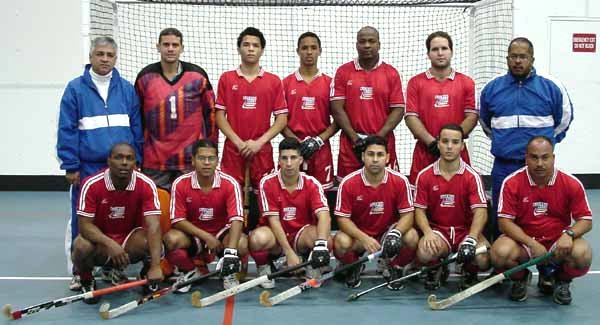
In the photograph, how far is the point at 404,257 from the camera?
4242mm

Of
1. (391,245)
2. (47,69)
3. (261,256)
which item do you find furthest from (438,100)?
(47,69)

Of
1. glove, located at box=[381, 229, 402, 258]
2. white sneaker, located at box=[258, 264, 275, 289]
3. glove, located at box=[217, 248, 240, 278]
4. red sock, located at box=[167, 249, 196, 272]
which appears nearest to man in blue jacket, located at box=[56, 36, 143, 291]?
red sock, located at box=[167, 249, 196, 272]

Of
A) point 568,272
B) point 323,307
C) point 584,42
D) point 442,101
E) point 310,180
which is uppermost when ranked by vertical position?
point 584,42

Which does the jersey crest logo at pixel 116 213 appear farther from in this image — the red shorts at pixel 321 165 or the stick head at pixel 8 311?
the red shorts at pixel 321 165

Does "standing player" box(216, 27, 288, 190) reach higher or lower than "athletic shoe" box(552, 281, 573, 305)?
higher

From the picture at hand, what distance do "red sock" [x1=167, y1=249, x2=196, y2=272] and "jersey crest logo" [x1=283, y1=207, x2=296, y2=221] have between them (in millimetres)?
644

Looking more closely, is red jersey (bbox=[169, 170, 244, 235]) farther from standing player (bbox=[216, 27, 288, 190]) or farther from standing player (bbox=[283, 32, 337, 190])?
standing player (bbox=[283, 32, 337, 190])

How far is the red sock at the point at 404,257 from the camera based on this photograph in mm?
4188

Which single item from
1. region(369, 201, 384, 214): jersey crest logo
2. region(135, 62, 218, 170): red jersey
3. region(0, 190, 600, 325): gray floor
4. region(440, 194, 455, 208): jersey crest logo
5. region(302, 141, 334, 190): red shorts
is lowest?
region(0, 190, 600, 325): gray floor

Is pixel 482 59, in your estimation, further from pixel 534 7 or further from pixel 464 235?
pixel 464 235

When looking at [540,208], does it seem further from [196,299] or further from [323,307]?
[196,299]

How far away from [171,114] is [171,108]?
1.5 inches

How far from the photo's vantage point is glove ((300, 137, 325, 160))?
4.57m

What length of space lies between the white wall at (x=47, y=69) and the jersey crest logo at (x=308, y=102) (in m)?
4.01
